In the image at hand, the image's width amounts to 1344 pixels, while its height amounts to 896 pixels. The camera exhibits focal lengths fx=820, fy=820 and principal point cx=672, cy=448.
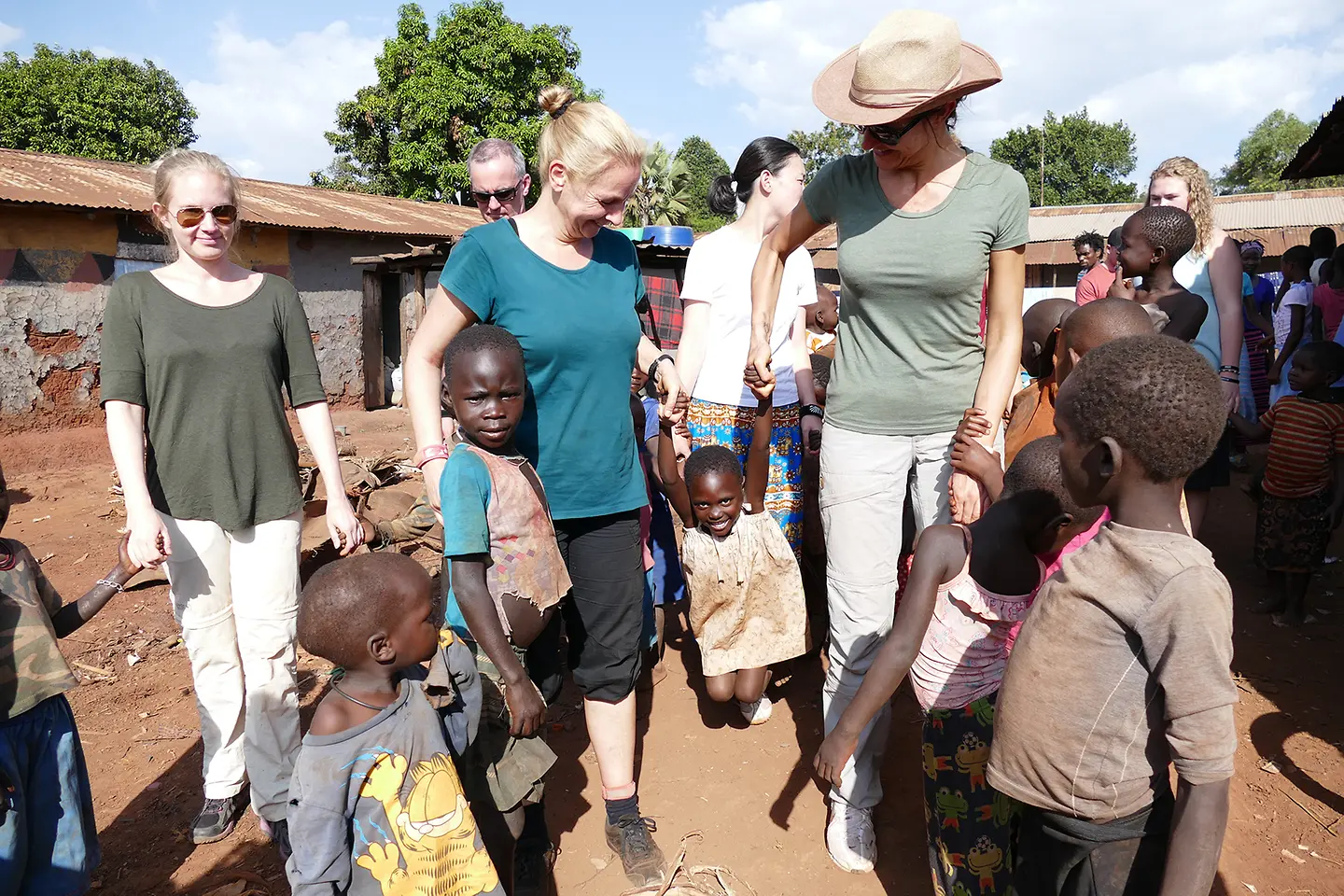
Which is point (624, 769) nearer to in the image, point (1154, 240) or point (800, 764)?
point (800, 764)

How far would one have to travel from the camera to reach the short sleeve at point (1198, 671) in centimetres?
134

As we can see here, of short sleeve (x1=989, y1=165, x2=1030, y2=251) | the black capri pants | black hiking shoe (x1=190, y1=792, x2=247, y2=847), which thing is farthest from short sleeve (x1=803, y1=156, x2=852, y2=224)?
black hiking shoe (x1=190, y1=792, x2=247, y2=847)

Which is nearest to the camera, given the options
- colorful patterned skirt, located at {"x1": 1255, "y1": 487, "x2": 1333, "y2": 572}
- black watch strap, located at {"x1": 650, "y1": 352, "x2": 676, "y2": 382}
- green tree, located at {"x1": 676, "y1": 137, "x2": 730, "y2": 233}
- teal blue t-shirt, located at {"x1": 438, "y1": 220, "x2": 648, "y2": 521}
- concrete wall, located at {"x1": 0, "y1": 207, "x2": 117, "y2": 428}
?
teal blue t-shirt, located at {"x1": 438, "y1": 220, "x2": 648, "y2": 521}

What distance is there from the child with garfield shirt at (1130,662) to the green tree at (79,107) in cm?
3037

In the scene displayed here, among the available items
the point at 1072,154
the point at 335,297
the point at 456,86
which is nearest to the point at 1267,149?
the point at 1072,154

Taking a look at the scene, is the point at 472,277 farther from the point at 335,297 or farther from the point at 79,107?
the point at 79,107

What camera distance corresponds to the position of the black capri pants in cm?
247

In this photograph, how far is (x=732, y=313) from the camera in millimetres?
3529

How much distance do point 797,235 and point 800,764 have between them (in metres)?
1.98

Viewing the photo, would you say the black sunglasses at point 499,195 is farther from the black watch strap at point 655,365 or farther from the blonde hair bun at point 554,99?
the black watch strap at point 655,365

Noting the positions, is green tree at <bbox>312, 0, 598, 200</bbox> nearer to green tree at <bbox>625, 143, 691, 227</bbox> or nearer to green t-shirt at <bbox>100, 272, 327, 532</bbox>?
green tree at <bbox>625, 143, 691, 227</bbox>

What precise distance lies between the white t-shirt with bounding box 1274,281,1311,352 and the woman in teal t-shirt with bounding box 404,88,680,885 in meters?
6.92

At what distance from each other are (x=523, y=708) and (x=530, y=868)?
689mm

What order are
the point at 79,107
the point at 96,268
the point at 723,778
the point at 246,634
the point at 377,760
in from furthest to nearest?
the point at 79,107 < the point at 96,268 < the point at 723,778 < the point at 246,634 < the point at 377,760
